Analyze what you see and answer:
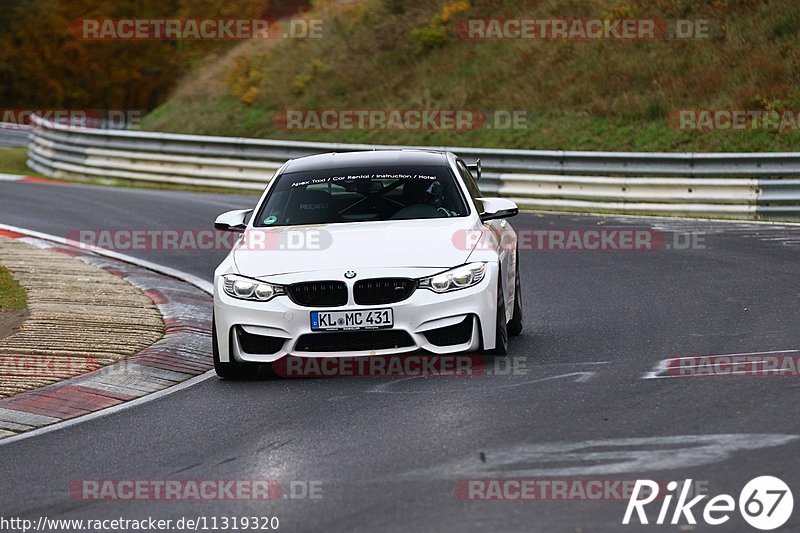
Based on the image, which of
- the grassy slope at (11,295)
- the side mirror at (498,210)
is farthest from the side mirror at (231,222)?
the grassy slope at (11,295)

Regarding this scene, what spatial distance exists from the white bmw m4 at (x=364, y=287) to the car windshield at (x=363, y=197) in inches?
1.0

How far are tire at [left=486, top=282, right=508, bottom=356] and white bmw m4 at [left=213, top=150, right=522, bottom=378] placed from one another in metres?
0.01

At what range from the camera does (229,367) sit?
31.2ft

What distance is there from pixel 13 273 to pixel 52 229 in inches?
201

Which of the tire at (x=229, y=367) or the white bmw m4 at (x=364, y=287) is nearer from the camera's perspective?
the white bmw m4 at (x=364, y=287)

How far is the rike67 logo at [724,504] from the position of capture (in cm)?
558

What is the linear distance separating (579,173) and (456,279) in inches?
557

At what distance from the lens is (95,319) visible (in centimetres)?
1192

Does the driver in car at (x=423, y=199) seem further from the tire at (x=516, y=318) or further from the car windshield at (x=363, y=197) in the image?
the tire at (x=516, y=318)

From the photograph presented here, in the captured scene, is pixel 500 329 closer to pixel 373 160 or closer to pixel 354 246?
pixel 354 246

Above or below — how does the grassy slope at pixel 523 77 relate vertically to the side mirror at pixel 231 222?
above

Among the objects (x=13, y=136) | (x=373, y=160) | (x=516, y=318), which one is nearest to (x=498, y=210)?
(x=516, y=318)

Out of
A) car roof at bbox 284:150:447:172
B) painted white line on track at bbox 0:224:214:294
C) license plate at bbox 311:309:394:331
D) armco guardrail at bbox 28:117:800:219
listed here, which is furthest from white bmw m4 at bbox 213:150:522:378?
armco guardrail at bbox 28:117:800:219

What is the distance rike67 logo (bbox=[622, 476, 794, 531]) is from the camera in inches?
220
